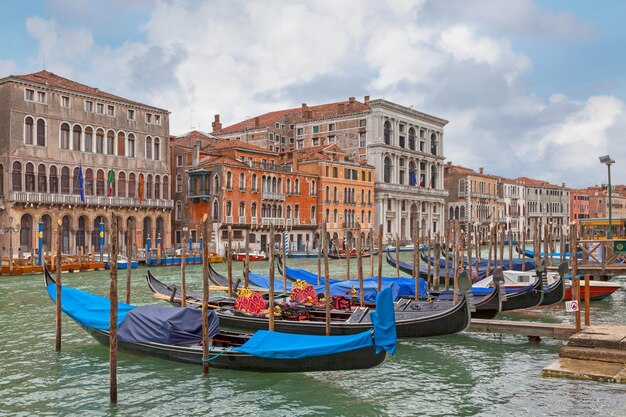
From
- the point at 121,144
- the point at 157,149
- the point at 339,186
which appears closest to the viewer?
the point at 121,144

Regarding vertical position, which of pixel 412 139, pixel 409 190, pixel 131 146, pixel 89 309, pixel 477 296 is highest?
pixel 412 139

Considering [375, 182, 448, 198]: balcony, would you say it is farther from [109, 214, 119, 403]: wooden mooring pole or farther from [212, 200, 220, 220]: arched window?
Result: [109, 214, 119, 403]: wooden mooring pole

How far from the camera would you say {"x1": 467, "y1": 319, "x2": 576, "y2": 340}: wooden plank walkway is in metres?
8.59

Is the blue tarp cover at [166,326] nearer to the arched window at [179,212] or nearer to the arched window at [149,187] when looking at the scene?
the arched window at [149,187]

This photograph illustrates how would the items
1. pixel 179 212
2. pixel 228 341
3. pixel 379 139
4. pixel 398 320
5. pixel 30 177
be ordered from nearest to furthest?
pixel 228 341 → pixel 398 320 → pixel 30 177 → pixel 179 212 → pixel 379 139

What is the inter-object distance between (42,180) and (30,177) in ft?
1.56

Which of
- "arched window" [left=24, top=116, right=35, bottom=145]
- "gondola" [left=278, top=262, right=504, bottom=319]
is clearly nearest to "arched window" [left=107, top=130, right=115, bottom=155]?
"arched window" [left=24, top=116, right=35, bottom=145]

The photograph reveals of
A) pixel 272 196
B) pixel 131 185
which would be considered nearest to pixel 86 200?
pixel 131 185

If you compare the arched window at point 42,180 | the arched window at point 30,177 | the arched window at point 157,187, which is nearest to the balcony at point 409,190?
the arched window at point 157,187

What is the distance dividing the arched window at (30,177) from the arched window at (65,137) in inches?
57.2

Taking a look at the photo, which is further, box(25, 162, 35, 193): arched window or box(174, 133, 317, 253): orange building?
box(174, 133, 317, 253): orange building

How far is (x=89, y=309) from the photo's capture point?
856 centimetres

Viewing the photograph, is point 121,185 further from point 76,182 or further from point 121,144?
point 76,182

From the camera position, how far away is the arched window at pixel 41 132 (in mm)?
24062
